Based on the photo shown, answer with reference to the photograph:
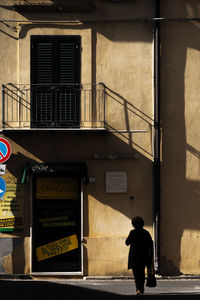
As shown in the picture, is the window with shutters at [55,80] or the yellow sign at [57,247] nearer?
the window with shutters at [55,80]

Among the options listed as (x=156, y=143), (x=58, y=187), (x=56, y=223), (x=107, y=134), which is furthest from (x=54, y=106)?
(x=56, y=223)

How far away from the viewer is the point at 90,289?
12.9 m

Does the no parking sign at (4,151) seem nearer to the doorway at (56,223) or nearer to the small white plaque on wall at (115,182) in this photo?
the doorway at (56,223)

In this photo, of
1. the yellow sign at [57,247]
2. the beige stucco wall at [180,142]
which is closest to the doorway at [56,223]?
the yellow sign at [57,247]

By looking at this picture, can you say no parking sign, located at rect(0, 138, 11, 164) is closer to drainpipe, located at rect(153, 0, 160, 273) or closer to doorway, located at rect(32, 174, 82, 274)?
doorway, located at rect(32, 174, 82, 274)

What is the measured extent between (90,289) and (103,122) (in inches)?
159

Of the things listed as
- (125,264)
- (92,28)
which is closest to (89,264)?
(125,264)

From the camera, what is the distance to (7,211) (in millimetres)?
14500

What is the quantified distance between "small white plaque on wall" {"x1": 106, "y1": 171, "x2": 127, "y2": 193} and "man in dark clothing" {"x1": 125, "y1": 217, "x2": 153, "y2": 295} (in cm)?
287

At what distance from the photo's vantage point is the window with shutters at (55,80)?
14.6 metres

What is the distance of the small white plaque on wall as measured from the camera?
47.6 feet

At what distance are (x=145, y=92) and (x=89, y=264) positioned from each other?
4.45 metres

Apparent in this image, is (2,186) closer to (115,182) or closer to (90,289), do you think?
(115,182)

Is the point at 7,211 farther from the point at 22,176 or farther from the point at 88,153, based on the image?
the point at 88,153
